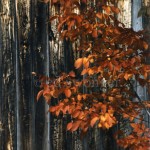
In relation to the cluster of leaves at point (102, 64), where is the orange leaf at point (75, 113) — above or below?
below

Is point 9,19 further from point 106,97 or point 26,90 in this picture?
point 106,97

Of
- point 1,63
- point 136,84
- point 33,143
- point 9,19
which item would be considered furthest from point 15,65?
point 136,84

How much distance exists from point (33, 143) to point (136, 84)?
1.14 metres

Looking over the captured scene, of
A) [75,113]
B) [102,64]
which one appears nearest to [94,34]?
[102,64]

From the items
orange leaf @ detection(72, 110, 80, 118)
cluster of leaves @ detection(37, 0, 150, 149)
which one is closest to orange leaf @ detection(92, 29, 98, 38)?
cluster of leaves @ detection(37, 0, 150, 149)

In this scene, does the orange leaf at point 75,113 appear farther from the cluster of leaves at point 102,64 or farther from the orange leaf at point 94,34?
the orange leaf at point 94,34

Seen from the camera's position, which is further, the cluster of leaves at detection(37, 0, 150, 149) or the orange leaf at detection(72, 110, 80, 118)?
the orange leaf at detection(72, 110, 80, 118)

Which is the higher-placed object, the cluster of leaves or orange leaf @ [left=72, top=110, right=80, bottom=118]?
the cluster of leaves

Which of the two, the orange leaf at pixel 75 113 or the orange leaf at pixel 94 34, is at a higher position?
the orange leaf at pixel 94 34

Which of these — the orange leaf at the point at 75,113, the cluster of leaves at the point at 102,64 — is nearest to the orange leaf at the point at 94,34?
the cluster of leaves at the point at 102,64

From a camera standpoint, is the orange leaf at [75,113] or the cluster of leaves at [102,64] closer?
the cluster of leaves at [102,64]

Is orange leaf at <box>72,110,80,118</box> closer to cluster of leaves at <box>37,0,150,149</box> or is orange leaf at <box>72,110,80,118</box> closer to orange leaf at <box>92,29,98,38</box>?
cluster of leaves at <box>37,0,150,149</box>

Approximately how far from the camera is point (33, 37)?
354cm

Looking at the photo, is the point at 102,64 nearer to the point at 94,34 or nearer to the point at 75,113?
the point at 94,34
